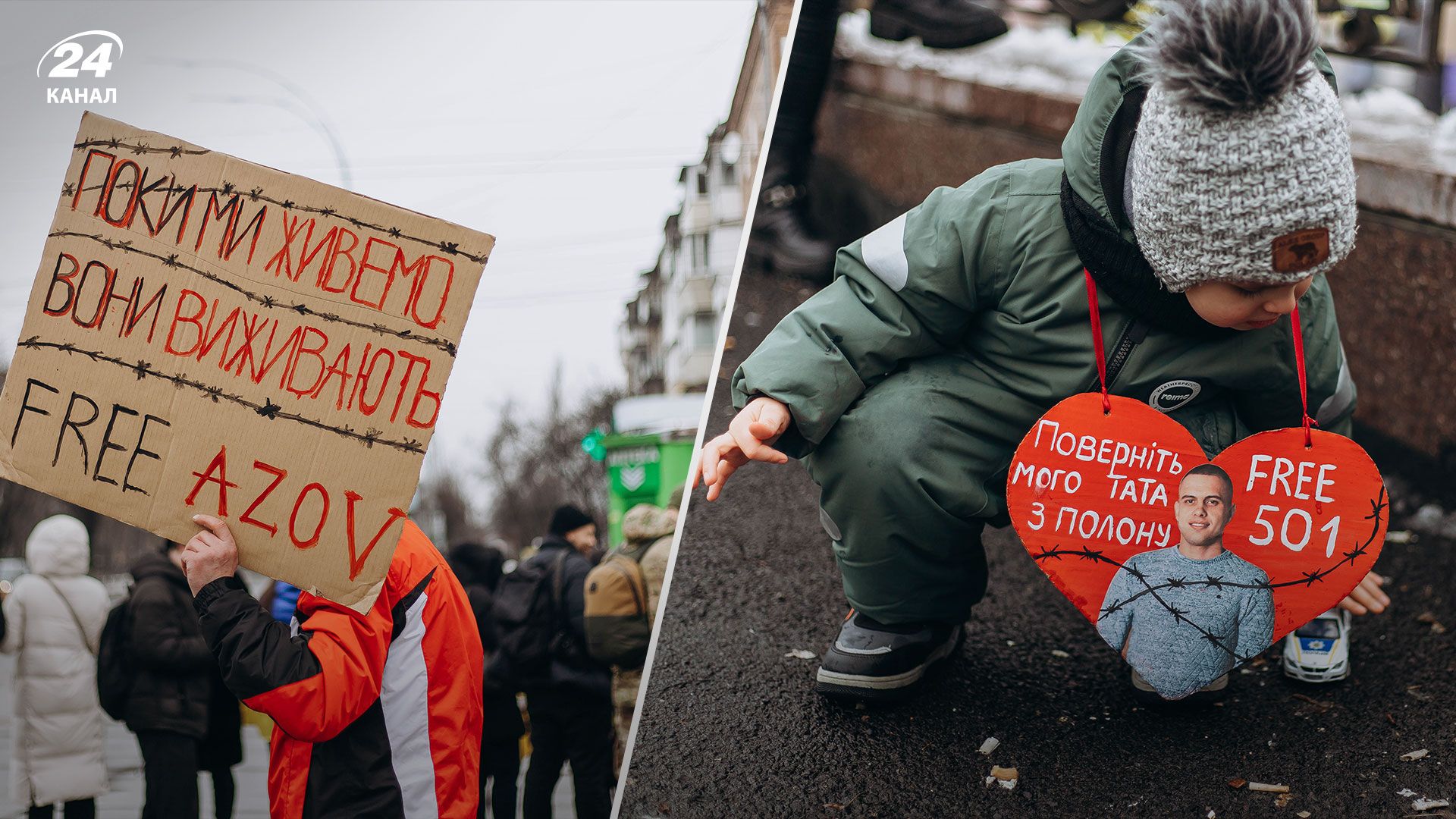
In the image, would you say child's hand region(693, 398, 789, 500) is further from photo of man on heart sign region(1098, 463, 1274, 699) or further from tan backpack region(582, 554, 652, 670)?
photo of man on heart sign region(1098, 463, 1274, 699)

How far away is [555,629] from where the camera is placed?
1.85 meters

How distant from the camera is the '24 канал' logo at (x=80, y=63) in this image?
1884mm

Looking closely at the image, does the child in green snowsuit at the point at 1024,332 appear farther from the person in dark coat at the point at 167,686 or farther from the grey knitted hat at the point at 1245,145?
the person in dark coat at the point at 167,686

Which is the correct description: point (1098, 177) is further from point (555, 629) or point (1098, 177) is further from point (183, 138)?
point (183, 138)

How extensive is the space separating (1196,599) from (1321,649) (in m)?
0.53

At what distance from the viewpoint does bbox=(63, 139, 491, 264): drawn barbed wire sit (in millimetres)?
1632

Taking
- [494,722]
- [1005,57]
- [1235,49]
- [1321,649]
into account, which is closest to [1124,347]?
[1235,49]

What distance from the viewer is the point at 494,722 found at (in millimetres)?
1822

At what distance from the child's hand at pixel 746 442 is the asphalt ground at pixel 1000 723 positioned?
466 mm

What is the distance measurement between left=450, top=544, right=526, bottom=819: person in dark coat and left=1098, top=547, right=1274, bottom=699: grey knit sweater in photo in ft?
3.02

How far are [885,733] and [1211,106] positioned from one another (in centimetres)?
107

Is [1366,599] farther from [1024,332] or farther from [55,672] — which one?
[55,672]

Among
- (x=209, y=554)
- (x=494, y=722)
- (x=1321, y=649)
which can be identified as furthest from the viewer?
(x=1321, y=649)

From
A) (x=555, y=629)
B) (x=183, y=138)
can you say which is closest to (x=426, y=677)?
(x=555, y=629)
